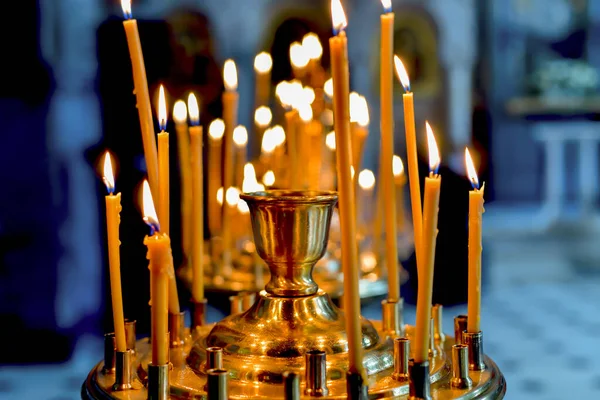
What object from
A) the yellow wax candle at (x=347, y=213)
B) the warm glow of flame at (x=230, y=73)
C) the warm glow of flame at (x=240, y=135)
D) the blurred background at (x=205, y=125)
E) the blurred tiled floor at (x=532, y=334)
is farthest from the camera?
the blurred background at (x=205, y=125)

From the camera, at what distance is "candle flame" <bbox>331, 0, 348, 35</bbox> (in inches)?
21.0

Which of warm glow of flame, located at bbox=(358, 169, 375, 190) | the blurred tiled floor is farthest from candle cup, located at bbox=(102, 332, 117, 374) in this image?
the blurred tiled floor

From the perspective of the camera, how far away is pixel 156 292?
54 centimetres

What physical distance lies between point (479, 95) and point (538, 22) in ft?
3.95

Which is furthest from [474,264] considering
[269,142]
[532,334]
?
[532,334]

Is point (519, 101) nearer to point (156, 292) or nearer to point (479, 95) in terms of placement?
point (479, 95)

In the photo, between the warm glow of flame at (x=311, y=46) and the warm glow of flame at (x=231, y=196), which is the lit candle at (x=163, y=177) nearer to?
the warm glow of flame at (x=231, y=196)

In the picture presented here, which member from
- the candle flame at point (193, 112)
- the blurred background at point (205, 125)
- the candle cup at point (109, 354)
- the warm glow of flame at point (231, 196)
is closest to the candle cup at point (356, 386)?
the candle cup at point (109, 354)

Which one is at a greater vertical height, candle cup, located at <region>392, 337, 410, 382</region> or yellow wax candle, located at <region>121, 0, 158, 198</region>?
yellow wax candle, located at <region>121, 0, 158, 198</region>

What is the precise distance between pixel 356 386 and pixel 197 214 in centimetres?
33

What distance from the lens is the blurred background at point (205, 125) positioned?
3.21 m

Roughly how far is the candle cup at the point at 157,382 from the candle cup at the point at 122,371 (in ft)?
0.22

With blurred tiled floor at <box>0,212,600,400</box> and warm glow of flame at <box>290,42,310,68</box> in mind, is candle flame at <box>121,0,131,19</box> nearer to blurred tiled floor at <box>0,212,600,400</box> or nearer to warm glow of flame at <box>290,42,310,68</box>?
warm glow of flame at <box>290,42,310,68</box>

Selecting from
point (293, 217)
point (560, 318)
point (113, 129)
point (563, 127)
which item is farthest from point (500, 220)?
point (293, 217)
